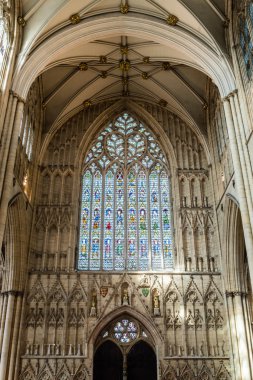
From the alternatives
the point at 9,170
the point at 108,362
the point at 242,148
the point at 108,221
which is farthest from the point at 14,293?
the point at 242,148

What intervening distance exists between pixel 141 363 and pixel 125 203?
20.5 feet

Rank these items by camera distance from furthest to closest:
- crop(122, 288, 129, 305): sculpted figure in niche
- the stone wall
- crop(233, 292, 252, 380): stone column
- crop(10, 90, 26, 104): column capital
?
crop(122, 288, 129, 305): sculpted figure in niche, the stone wall, crop(233, 292, 252, 380): stone column, crop(10, 90, 26, 104): column capital

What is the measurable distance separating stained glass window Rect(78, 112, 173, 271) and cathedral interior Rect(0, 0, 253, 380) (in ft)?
0.17

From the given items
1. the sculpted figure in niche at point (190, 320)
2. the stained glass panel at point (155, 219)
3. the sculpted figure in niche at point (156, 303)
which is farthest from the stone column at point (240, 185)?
the stained glass panel at point (155, 219)

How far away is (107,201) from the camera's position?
18.5 m

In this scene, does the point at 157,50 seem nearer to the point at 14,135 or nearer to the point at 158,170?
the point at 158,170

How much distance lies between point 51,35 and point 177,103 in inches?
262

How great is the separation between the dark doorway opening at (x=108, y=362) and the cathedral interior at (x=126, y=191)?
38 mm

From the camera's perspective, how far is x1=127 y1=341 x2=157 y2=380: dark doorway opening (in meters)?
15.5

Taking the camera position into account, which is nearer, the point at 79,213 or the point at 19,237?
the point at 19,237

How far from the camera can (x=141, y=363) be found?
15625 millimetres

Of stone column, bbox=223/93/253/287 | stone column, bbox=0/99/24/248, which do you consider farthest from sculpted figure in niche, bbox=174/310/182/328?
stone column, bbox=0/99/24/248

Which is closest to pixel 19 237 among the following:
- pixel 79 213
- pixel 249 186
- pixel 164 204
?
pixel 79 213

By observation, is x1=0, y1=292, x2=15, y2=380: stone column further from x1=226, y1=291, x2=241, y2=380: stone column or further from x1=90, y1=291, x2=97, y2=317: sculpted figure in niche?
x1=226, y1=291, x2=241, y2=380: stone column
